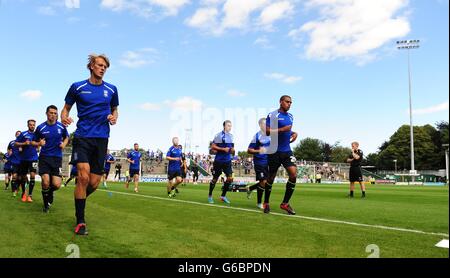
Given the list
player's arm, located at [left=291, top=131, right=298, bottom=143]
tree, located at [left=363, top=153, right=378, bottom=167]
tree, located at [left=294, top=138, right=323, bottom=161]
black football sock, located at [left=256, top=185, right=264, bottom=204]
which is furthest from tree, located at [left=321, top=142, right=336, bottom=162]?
player's arm, located at [left=291, top=131, right=298, bottom=143]

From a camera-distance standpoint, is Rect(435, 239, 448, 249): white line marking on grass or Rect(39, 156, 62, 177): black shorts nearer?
Rect(435, 239, 448, 249): white line marking on grass

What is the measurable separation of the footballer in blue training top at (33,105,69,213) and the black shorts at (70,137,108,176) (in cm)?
303

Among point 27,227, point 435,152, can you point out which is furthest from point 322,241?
point 435,152

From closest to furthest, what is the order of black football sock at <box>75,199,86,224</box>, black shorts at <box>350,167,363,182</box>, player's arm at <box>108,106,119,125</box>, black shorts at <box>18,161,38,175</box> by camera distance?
black football sock at <box>75,199,86,224</box>
player's arm at <box>108,106,119,125</box>
black shorts at <box>18,161,38,175</box>
black shorts at <box>350,167,363,182</box>

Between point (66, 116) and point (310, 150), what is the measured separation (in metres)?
147

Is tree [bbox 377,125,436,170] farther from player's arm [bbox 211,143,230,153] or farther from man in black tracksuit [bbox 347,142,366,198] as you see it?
player's arm [bbox 211,143,230,153]

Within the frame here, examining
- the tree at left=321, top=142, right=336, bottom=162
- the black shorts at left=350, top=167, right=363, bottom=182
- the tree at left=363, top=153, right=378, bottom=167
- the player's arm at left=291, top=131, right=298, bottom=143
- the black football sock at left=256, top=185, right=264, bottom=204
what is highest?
the tree at left=321, top=142, right=336, bottom=162

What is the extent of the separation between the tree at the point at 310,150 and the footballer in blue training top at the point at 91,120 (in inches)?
5743

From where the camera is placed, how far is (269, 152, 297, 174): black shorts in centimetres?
862

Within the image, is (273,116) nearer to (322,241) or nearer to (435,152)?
(322,241)

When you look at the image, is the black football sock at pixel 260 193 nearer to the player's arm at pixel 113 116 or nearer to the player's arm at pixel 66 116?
the player's arm at pixel 113 116

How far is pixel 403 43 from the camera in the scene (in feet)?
209

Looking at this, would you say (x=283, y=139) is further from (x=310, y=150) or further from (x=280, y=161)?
(x=310, y=150)
